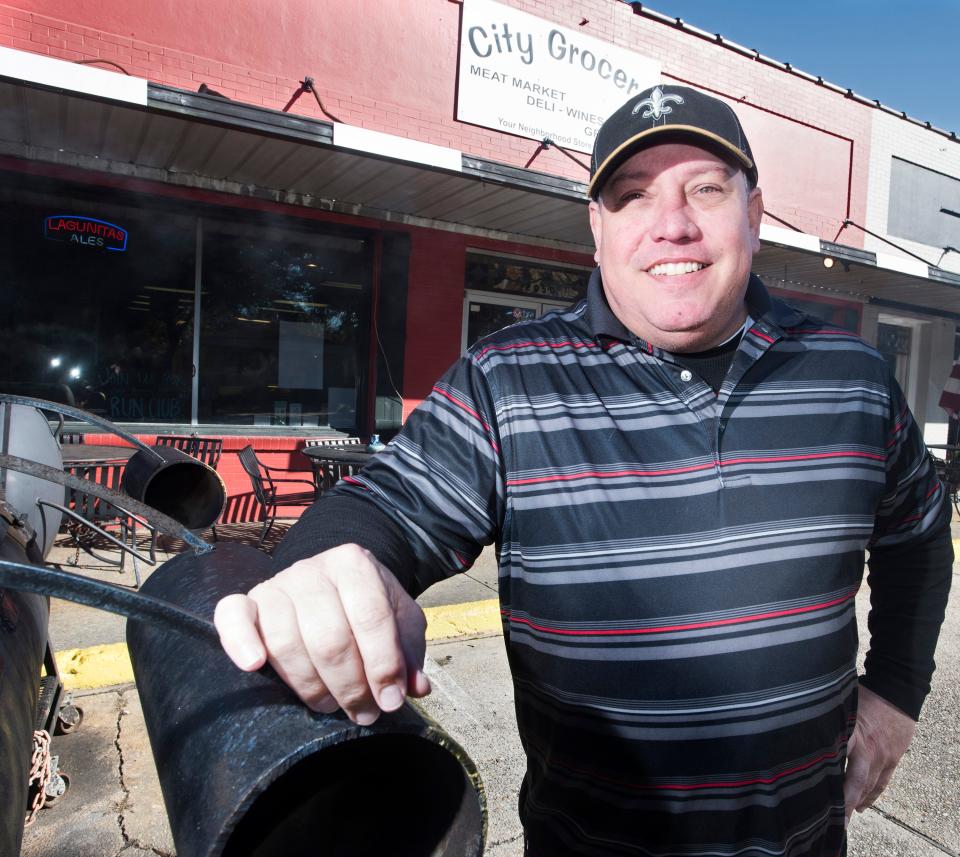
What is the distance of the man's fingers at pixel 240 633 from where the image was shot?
2.13 feet

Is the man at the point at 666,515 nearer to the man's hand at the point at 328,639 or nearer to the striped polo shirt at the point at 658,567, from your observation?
the striped polo shirt at the point at 658,567

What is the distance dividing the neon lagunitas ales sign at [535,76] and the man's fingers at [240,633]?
8035 mm

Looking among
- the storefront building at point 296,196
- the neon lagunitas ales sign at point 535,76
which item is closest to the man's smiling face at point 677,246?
the storefront building at point 296,196

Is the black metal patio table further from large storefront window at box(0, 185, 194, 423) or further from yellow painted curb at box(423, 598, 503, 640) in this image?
yellow painted curb at box(423, 598, 503, 640)

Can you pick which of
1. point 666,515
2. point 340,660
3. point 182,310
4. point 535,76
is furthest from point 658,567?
point 535,76

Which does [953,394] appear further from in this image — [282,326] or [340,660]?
[340,660]

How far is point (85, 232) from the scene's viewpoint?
635 cm

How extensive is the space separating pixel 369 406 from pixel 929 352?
11.7 metres

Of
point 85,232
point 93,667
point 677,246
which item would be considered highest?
point 85,232

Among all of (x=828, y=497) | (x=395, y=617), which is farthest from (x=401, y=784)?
(x=828, y=497)

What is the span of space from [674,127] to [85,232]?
6.50m

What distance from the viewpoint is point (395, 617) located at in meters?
0.73

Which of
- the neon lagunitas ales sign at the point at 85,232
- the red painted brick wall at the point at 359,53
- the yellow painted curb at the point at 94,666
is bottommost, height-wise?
the yellow painted curb at the point at 94,666

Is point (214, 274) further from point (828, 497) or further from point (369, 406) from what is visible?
point (828, 497)
